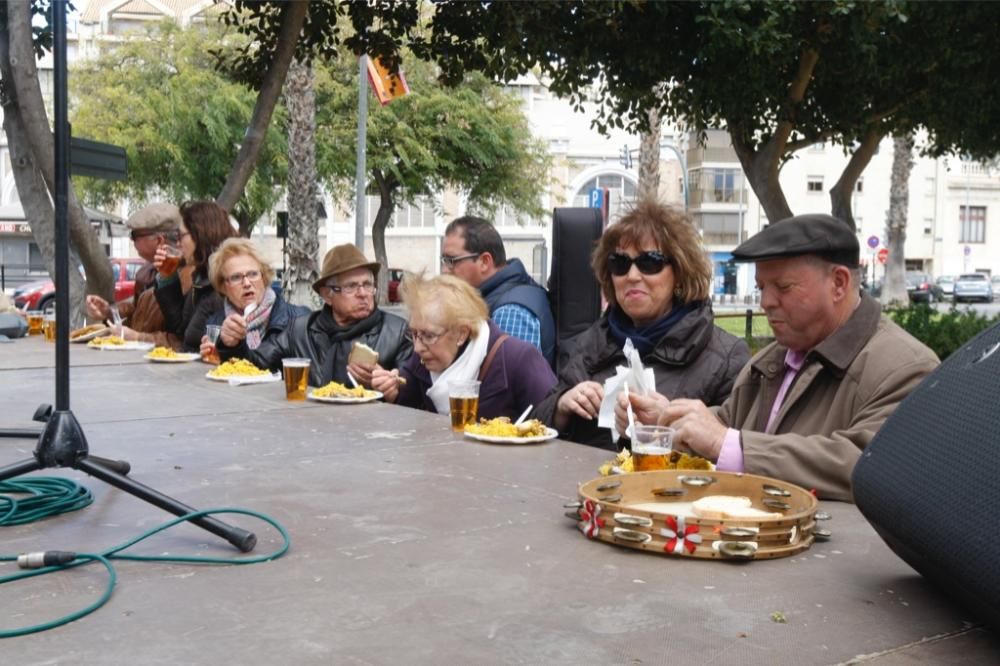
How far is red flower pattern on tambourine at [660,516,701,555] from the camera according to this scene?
2.26 meters

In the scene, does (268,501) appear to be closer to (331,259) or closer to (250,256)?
(331,259)

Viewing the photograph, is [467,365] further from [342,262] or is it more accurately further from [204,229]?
[204,229]

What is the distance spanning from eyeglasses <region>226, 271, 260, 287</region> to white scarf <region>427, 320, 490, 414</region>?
2.19 m

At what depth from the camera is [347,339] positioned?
6.09 m

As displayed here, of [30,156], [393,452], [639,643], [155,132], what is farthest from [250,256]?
[155,132]

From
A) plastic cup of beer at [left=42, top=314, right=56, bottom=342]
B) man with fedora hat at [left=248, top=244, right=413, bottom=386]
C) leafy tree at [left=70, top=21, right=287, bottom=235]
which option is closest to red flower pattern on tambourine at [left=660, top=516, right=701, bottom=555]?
man with fedora hat at [left=248, top=244, right=413, bottom=386]

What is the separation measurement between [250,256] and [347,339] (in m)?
1.10

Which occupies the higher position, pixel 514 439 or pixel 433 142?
pixel 433 142

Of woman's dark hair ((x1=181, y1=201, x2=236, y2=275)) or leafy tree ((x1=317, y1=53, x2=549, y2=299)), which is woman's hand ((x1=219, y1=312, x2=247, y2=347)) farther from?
leafy tree ((x1=317, y1=53, x2=549, y2=299))

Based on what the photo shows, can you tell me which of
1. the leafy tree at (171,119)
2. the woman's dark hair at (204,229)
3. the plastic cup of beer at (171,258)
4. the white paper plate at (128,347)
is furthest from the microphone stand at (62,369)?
the leafy tree at (171,119)

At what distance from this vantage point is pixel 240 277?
6.79 metres

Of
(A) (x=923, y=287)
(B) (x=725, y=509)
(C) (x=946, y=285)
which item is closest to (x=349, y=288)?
(B) (x=725, y=509)

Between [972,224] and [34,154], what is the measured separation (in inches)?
2623

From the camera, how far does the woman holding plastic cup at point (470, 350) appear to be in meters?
4.90
